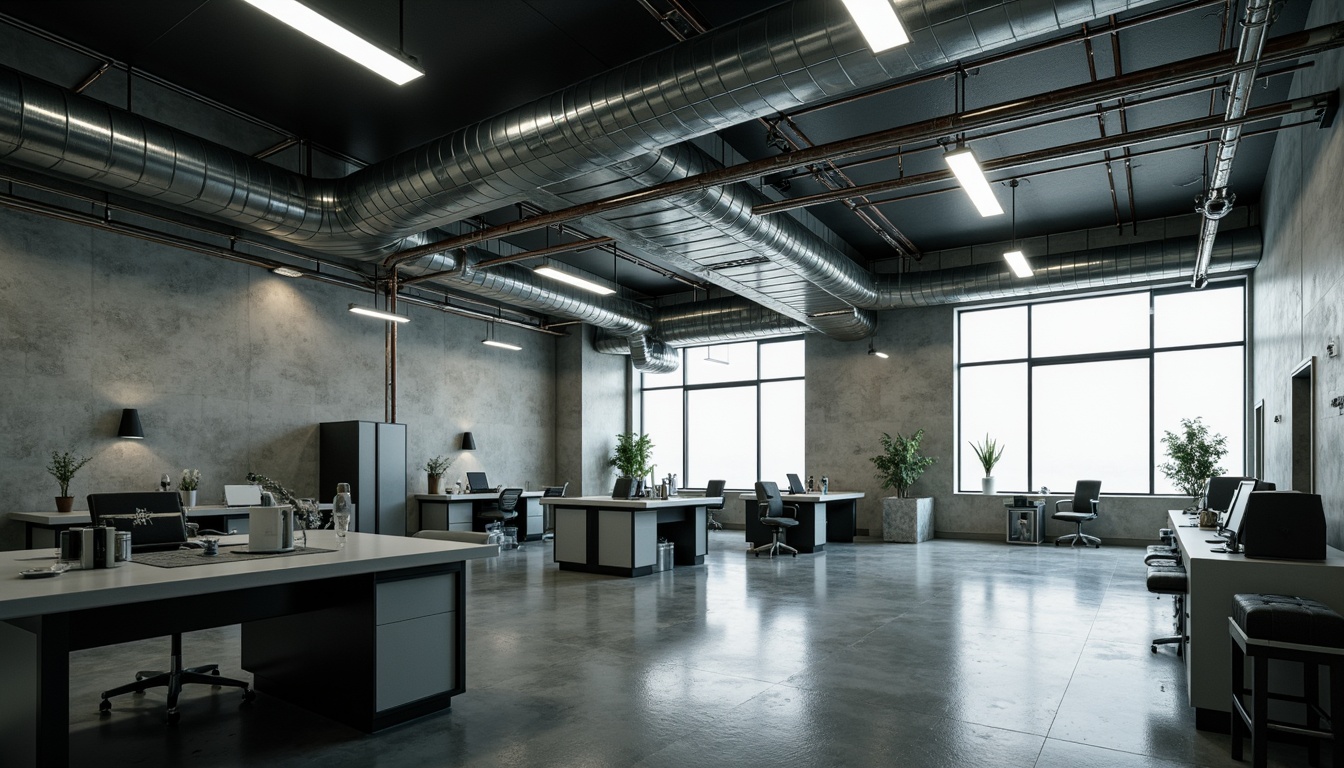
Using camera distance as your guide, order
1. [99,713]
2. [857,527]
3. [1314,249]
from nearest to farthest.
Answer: [99,713], [1314,249], [857,527]

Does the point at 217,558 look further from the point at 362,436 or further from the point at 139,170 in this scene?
the point at 362,436

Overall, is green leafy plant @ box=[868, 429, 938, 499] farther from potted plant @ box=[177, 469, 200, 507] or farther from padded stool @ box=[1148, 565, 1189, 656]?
potted plant @ box=[177, 469, 200, 507]

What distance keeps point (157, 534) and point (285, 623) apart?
772 millimetres

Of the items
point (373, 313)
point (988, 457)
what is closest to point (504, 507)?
point (373, 313)

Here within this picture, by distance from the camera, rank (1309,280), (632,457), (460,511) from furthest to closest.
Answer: (632,457)
(460,511)
(1309,280)

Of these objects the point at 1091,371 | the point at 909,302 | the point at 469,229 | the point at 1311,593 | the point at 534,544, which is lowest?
the point at 534,544

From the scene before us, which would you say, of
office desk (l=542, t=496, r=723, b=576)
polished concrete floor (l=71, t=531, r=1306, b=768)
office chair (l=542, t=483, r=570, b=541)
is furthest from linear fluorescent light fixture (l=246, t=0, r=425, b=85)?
office chair (l=542, t=483, r=570, b=541)

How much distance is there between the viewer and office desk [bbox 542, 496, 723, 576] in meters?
8.52

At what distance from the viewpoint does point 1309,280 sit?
580 centimetres

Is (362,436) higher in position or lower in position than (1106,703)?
higher

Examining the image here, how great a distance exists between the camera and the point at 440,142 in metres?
6.29

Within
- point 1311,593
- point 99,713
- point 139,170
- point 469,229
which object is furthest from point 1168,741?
point 469,229

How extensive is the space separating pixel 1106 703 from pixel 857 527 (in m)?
9.28

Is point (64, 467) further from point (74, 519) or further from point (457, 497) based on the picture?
point (457, 497)
